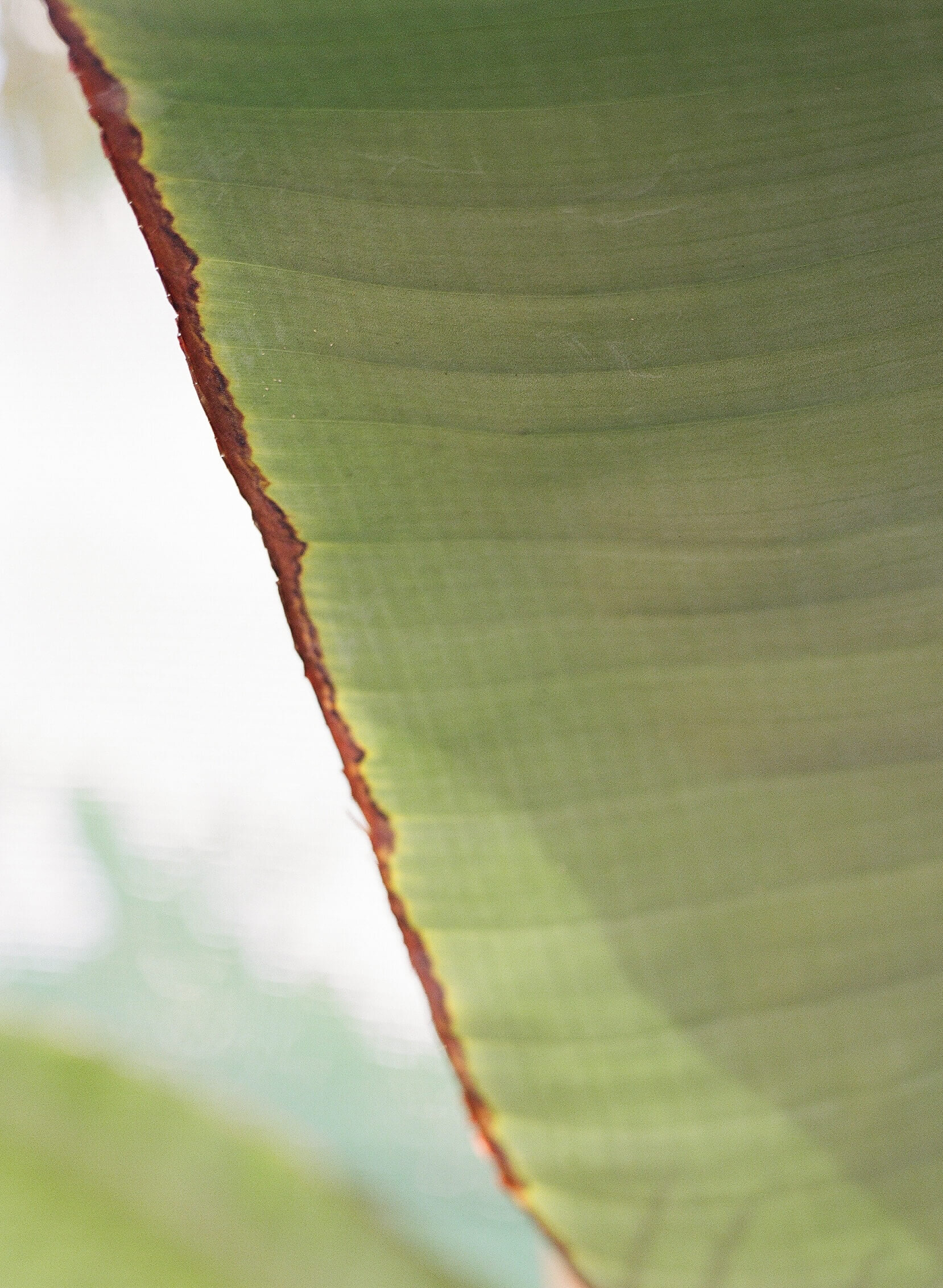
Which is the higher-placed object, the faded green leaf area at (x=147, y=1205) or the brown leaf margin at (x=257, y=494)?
the brown leaf margin at (x=257, y=494)

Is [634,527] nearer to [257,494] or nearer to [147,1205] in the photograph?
[257,494]

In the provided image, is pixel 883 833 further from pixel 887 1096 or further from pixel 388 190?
pixel 388 190

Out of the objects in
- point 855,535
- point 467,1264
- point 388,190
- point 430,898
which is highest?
point 388,190

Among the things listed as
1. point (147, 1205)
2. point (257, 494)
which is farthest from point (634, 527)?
point (147, 1205)

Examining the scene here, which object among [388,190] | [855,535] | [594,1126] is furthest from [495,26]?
[594,1126]
